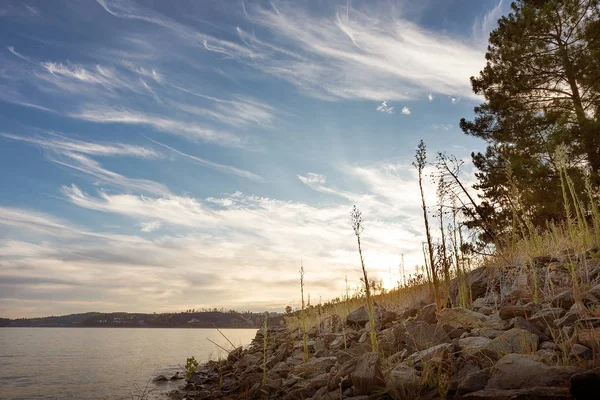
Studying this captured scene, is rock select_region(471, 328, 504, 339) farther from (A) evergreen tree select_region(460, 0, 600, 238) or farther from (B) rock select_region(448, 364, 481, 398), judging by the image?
(A) evergreen tree select_region(460, 0, 600, 238)

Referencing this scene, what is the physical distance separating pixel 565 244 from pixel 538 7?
16.9 m

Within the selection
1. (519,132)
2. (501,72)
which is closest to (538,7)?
(501,72)

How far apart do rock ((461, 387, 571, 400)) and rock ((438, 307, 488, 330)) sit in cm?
182

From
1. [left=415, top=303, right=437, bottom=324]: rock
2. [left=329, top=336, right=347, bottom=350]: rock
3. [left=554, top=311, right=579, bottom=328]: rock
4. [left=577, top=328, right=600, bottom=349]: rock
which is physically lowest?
[left=329, top=336, right=347, bottom=350]: rock

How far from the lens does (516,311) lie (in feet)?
16.7

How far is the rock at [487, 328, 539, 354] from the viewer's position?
4018 mm

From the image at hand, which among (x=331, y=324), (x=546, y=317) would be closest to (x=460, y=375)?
(x=546, y=317)

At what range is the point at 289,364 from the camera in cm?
798

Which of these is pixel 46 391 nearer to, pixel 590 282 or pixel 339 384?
pixel 339 384

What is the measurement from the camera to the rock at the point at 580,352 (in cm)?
355

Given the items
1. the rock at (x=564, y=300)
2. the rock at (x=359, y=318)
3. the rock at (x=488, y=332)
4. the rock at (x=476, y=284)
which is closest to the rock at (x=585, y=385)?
the rock at (x=488, y=332)

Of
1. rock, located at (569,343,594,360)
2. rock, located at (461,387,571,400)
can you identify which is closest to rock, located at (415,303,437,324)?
rock, located at (569,343,594,360)

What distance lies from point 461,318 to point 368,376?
167 cm

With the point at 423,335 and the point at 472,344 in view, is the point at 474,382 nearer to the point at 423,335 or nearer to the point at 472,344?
the point at 472,344
